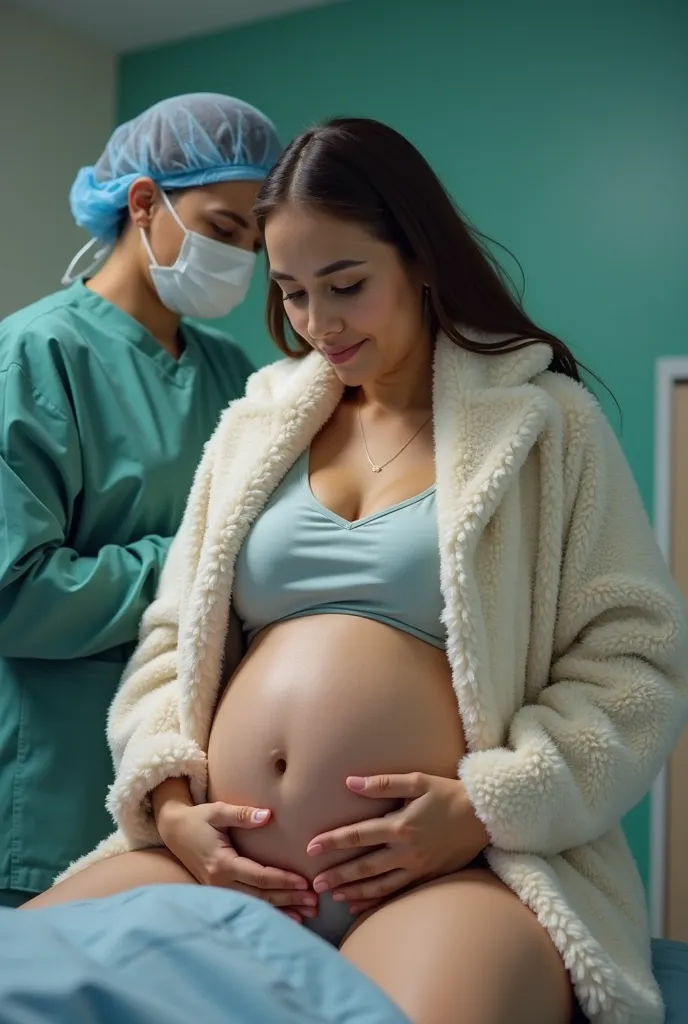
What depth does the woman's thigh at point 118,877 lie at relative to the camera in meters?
1.21

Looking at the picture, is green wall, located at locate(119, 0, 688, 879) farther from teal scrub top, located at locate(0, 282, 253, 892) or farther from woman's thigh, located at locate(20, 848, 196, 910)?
woman's thigh, located at locate(20, 848, 196, 910)

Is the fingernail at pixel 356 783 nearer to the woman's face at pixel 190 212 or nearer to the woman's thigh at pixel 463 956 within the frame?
the woman's thigh at pixel 463 956

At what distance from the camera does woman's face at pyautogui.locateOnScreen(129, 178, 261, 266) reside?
180cm

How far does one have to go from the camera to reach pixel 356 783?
3.79 ft

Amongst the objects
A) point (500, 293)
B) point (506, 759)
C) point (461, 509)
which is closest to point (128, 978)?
point (506, 759)

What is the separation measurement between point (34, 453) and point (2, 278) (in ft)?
5.29

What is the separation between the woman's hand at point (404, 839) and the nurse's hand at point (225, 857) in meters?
0.04

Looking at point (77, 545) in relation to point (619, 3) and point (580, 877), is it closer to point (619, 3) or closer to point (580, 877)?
point (580, 877)

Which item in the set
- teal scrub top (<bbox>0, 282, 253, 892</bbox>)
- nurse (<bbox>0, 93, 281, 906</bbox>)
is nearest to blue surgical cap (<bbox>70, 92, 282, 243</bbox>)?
nurse (<bbox>0, 93, 281, 906</bbox>)

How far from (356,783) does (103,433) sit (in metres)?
0.74

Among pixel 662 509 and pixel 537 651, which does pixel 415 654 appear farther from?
pixel 662 509

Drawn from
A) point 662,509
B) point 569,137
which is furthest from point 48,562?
point 569,137

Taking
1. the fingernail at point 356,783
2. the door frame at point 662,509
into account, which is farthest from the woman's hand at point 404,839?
the door frame at point 662,509

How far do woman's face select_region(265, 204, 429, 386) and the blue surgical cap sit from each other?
51cm
